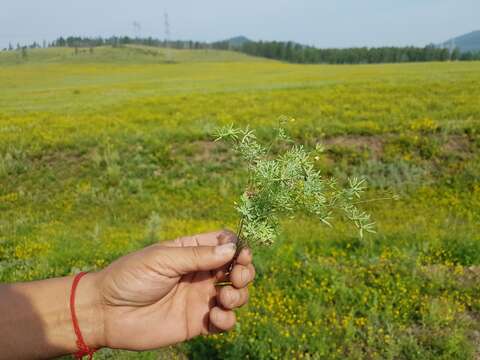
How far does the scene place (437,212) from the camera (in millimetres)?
9102

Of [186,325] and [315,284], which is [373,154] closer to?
[315,284]

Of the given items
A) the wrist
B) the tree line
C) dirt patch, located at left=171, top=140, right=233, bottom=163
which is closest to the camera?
the wrist

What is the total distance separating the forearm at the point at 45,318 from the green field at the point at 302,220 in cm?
137

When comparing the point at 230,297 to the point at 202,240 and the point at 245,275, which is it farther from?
the point at 202,240

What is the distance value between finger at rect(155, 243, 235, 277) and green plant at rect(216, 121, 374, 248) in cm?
55

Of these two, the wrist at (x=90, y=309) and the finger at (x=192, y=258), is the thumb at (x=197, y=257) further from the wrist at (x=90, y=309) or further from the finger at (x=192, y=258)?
the wrist at (x=90, y=309)

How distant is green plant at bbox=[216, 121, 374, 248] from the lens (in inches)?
98.6

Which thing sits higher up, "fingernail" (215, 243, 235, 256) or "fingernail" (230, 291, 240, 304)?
"fingernail" (215, 243, 235, 256)

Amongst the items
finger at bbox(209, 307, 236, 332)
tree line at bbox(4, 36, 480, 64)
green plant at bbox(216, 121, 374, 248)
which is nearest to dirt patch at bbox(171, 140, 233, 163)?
finger at bbox(209, 307, 236, 332)

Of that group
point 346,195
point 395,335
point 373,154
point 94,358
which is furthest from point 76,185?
point 346,195

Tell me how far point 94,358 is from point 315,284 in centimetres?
301

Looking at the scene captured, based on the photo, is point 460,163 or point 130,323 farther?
point 460,163

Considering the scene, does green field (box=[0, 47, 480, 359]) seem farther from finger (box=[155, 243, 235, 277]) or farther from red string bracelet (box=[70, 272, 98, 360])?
finger (box=[155, 243, 235, 277])

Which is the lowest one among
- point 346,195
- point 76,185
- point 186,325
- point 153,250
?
point 76,185
